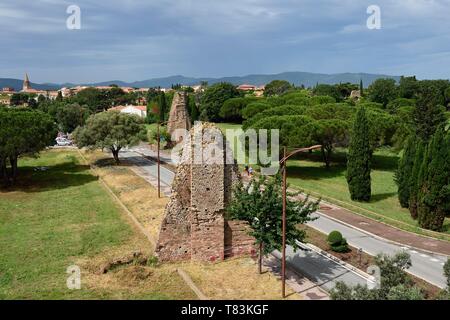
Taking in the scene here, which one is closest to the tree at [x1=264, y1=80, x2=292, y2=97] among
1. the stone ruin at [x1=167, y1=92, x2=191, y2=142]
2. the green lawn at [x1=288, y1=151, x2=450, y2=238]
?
the green lawn at [x1=288, y1=151, x2=450, y2=238]

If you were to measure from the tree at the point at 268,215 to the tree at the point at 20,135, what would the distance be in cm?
2681

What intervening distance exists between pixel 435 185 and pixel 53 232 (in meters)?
23.8

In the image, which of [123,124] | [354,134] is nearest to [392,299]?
[354,134]

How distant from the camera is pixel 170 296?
16.3m

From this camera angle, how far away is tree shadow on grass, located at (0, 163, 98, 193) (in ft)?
128

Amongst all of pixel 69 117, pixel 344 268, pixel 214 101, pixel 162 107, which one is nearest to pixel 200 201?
pixel 344 268

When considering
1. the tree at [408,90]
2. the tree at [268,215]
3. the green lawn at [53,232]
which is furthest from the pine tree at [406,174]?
the tree at [408,90]

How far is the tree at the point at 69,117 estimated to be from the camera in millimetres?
86000

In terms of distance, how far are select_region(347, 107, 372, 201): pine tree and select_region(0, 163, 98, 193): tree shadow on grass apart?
82.5ft

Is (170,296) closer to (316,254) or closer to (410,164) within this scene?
(316,254)

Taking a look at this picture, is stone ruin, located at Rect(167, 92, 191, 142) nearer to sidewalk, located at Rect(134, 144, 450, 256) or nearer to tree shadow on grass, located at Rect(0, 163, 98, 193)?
tree shadow on grass, located at Rect(0, 163, 98, 193)

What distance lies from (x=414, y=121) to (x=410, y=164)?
113 ft

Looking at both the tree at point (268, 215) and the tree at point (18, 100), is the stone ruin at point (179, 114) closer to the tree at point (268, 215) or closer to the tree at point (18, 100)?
the tree at point (268, 215)
